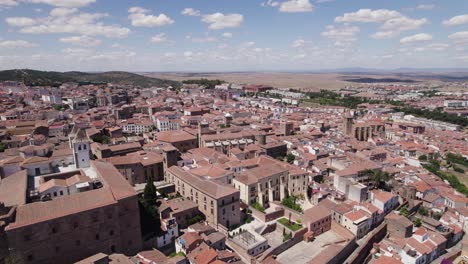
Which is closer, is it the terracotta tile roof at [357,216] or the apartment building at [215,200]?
the apartment building at [215,200]

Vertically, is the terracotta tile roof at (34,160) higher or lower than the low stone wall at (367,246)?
higher

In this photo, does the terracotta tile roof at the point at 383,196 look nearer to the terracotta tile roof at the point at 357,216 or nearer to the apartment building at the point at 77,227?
the terracotta tile roof at the point at 357,216

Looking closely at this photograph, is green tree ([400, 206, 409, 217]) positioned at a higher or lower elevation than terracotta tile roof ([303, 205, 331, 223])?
lower

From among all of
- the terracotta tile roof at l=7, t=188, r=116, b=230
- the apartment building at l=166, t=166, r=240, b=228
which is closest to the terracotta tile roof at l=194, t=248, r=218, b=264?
the apartment building at l=166, t=166, r=240, b=228

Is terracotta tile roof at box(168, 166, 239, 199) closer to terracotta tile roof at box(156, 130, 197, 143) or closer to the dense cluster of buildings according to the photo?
the dense cluster of buildings

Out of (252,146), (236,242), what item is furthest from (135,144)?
(236,242)

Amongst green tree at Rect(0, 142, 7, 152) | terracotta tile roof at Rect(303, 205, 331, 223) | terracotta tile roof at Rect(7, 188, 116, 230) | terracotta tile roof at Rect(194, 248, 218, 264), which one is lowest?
terracotta tile roof at Rect(303, 205, 331, 223)

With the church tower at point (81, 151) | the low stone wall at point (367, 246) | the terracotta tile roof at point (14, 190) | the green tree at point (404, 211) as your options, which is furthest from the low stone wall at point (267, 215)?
the terracotta tile roof at point (14, 190)

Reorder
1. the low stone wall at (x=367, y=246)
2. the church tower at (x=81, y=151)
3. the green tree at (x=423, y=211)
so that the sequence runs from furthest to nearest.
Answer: the green tree at (x=423, y=211)
the church tower at (x=81, y=151)
the low stone wall at (x=367, y=246)
